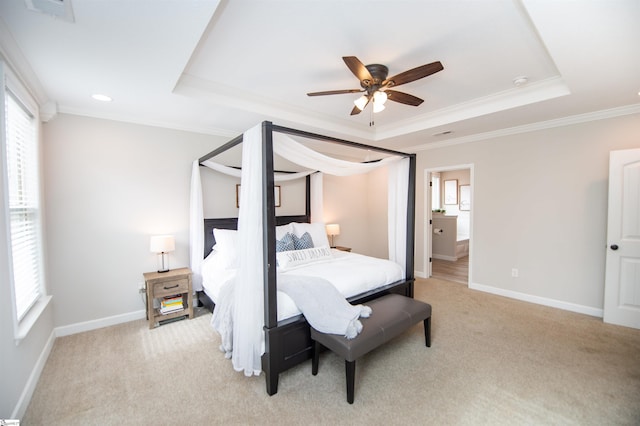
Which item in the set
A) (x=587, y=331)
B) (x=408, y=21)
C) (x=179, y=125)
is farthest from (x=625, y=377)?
(x=179, y=125)

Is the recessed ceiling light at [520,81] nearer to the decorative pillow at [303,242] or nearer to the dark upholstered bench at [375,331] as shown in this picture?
the dark upholstered bench at [375,331]

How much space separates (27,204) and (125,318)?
164 centimetres

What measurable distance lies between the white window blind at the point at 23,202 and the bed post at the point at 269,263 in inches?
70.6

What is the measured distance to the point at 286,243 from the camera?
11.9ft

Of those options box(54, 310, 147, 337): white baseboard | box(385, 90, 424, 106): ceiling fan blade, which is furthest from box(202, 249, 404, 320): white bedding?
box(385, 90, 424, 106): ceiling fan blade

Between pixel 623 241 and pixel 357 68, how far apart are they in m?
3.65

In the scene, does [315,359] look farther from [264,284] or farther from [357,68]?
[357,68]

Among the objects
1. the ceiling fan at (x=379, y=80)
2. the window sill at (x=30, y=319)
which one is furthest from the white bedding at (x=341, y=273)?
the ceiling fan at (x=379, y=80)

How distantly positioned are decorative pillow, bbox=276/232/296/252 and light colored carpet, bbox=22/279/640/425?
1266mm

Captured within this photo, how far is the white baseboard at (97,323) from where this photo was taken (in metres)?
2.98

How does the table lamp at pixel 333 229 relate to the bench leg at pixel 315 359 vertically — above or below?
above

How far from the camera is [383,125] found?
443 cm

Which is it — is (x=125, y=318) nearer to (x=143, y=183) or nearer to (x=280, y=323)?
(x=143, y=183)

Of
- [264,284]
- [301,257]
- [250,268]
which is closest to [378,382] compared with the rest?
[264,284]
